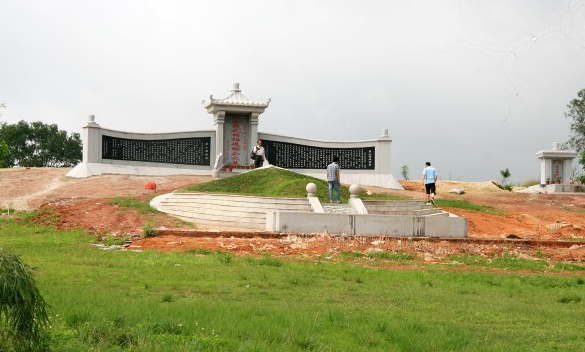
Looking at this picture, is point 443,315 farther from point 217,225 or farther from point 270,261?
point 217,225

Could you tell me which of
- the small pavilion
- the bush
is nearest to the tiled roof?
the small pavilion

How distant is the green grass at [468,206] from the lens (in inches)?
1048

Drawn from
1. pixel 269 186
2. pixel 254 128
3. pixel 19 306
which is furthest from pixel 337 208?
pixel 19 306

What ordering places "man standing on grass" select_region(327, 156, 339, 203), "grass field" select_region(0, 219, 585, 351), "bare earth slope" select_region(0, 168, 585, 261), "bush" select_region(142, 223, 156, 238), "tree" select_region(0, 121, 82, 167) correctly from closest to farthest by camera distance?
"grass field" select_region(0, 219, 585, 351) < "bush" select_region(142, 223, 156, 238) < "bare earth slope" select_region(0, 168, 585, 261) < "man standing on grass" select_region(327, 156, 339, 203) < "tree" select_region(0, 121, 82, 167)

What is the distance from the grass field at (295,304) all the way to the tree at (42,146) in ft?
123

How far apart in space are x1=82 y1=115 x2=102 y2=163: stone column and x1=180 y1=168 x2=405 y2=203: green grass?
7.77 m

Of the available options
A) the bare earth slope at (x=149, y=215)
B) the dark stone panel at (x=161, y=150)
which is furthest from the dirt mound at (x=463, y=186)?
the dark stone panel at (x=161, y=150)

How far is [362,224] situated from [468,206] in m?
9.12

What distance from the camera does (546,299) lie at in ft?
36.2

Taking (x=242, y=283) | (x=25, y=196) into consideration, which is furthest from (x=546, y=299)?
(x=25, y=196)

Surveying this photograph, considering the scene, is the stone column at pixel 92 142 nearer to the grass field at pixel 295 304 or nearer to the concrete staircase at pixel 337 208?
the concrete staircase at pixel 337 208

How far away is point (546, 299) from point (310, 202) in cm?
1065

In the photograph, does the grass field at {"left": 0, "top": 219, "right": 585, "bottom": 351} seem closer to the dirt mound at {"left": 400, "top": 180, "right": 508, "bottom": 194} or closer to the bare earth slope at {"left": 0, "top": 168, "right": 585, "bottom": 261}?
the bare earth slope at {"left": 0, "top": 168, "right": 585, "bottom": 261}

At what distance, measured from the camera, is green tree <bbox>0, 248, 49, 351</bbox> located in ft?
17.6
